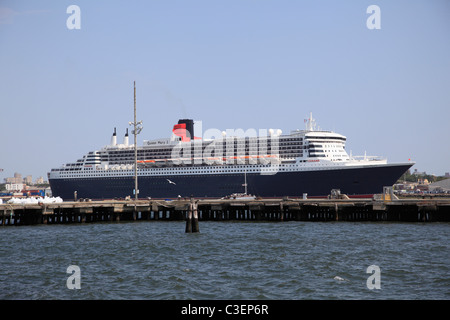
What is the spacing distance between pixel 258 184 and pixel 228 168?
6.14 meters

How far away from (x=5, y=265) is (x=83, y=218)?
23.8 meters

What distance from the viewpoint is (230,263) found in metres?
27.2

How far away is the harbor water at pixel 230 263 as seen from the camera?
2120cm

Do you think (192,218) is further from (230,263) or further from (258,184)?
(258,184)

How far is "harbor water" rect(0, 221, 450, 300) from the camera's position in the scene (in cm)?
2120

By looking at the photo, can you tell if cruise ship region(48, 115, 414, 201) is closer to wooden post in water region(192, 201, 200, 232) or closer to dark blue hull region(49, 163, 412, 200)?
dark blue hull region(49, 163, 412, 200)

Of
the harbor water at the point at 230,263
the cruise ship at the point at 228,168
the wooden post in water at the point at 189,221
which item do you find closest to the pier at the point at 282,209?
→ the harbor water at the point at 230,263

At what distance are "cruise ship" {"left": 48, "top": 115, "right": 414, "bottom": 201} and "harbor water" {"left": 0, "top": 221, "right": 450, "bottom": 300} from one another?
40502 mm

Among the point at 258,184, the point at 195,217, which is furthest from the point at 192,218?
the point at 258,184

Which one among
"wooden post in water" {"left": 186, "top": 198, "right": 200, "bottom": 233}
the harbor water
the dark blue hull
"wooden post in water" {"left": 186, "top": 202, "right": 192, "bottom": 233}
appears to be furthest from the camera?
the dark blue hull

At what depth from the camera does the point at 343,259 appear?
91.4ft

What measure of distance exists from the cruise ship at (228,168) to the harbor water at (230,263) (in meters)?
40.5

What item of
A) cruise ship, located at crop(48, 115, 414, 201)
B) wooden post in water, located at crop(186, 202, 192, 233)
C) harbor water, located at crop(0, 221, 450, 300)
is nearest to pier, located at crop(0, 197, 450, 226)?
harbor water, located at crop(0, 221, 450, 300)

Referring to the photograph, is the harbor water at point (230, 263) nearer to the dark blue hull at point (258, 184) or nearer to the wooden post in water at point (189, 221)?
the wooden post in water at point (189, 221)
